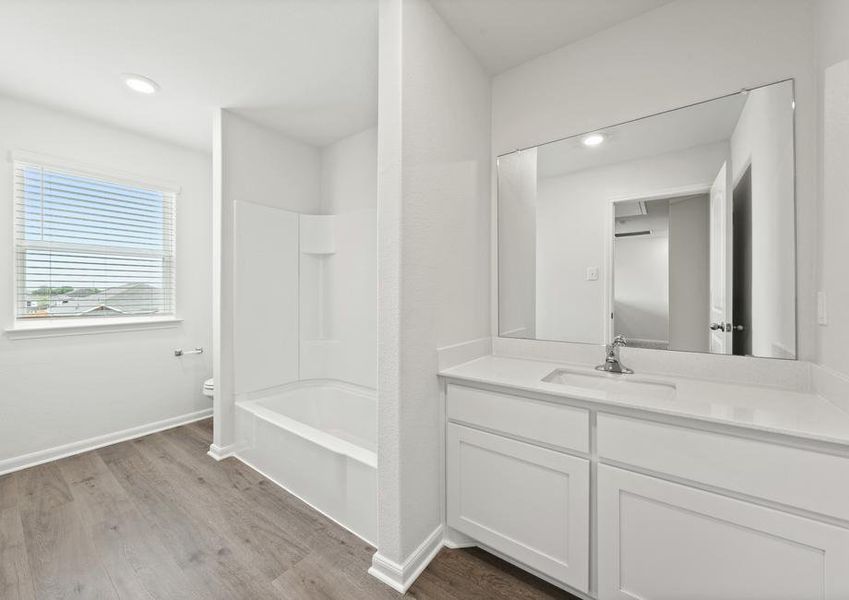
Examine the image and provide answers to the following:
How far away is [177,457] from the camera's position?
249 centimetres

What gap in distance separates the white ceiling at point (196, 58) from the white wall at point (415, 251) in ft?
1.37

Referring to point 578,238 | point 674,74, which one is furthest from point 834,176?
point 578,238

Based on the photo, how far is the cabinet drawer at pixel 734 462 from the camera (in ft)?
2.96

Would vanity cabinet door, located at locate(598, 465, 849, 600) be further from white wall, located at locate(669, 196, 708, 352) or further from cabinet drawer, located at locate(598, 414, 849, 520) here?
white wall, located at locate(669, 196, 708, 352)

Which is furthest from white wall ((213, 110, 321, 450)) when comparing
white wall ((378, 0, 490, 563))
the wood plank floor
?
white wall ((378, 0, 490, 563))

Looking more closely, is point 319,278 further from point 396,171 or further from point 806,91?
point 806,91

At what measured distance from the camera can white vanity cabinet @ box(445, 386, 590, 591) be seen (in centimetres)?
128

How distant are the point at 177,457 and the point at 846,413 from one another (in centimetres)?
347

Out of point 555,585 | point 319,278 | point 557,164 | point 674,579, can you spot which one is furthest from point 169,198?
point 674,579

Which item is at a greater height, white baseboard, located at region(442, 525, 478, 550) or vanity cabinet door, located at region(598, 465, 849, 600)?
vanity cabinet door, located at region(598, 465, 849, 600)

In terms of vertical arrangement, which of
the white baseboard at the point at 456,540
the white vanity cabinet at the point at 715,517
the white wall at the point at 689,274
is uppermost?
the white wall at the point at 689,274

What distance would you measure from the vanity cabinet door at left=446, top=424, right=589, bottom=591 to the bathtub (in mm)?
425

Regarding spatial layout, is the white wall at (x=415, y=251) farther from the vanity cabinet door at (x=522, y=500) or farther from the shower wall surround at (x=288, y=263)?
the shower wall surround at (x=288, y=263)

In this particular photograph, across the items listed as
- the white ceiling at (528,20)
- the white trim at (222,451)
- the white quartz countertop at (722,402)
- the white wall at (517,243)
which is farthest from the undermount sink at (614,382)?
the white trim at (222,451)
